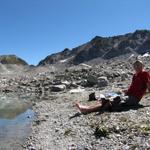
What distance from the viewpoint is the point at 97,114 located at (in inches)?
824

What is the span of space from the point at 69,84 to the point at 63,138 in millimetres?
28717

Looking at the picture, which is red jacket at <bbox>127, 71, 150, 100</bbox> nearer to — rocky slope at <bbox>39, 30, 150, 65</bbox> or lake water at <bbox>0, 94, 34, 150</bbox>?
lake water at <bbox>0, 94, 34, 150</bbox>

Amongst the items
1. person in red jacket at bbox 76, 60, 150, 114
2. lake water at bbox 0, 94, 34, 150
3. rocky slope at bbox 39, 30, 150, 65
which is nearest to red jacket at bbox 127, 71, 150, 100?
person in red jacket at bbox 76, 60, 150, 114

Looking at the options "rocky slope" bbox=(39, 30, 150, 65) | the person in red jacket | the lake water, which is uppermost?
"rocky slope" bbox=(39, 30, 150, 65)

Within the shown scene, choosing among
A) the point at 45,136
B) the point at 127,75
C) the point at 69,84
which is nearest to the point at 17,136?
the point at 45,136

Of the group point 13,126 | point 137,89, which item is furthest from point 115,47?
point 137,89

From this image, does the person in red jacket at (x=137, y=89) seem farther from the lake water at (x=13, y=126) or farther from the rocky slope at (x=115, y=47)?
the rocky slope at (x=115, y=47)

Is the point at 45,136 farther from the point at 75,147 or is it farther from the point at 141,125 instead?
the point at 141,125

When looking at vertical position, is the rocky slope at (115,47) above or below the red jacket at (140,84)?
above

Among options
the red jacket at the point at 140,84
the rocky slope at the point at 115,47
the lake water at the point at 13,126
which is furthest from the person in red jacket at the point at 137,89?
the rocky slope at the point at 115,47

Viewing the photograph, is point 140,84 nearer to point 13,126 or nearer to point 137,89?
point 137,89

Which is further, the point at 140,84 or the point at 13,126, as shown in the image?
the point at 13,126

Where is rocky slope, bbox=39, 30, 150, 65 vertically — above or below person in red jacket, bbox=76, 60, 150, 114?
above

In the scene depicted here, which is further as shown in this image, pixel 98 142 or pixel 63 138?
pixel 63 138
